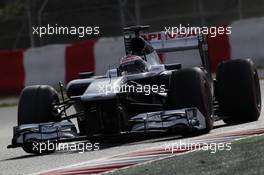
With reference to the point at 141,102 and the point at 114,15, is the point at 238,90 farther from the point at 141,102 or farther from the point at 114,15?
the point at 114,15

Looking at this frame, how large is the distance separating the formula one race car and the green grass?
1802 mm

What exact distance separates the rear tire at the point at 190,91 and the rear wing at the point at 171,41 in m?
1.99

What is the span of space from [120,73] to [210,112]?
54.5 inches

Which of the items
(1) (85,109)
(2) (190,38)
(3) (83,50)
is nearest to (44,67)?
(3) (83,50)

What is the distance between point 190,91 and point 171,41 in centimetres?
246

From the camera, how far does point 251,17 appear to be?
20.7m

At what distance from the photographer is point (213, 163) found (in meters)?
7.60

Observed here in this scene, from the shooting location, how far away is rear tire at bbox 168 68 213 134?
10.3 m

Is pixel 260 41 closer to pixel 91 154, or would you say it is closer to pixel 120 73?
pixel 120 73

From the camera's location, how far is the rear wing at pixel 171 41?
12477 millimetres

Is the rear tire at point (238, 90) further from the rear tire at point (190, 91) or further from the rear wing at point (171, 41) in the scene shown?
the rear wing at point (171, 41)
